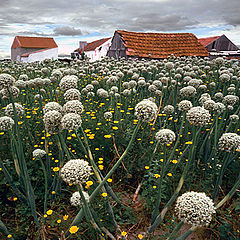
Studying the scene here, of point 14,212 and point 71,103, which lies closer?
point 71,103

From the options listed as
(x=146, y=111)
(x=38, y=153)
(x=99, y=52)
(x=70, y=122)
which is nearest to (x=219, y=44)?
(x=99, y=52)

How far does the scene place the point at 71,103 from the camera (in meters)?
1.99

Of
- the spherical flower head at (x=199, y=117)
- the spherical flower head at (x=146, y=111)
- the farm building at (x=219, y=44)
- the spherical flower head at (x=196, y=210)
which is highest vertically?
the farm building at (x=219, y=44)

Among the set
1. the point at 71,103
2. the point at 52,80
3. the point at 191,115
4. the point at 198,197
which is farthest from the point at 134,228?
the point at 52,80

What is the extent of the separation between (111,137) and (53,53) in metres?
39.9

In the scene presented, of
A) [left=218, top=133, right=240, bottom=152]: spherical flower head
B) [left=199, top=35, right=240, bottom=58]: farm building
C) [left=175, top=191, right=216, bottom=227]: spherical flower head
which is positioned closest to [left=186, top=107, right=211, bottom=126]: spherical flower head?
[left=218, top=133, right=240, bottom=152]: spherical flower head

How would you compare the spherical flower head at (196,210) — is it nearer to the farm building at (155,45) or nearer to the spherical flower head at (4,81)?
the spherical flower head at (4,81)

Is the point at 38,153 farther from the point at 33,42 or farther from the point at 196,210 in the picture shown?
the point at 33,42

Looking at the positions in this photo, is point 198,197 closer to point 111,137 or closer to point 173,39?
point 111,137

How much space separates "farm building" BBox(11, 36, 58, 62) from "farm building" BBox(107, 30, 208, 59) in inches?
850

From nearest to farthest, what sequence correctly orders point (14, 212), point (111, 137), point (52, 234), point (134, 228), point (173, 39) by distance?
point (52, 234) < point (134, 228) < point (14, 212) < point (111, 137) < point (173, 39)

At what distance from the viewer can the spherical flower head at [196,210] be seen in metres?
1.41

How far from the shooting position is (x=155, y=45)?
18.0 m

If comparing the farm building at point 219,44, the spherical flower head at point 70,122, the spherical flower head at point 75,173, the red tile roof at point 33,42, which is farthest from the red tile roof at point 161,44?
the red tile roof at point 33,42
